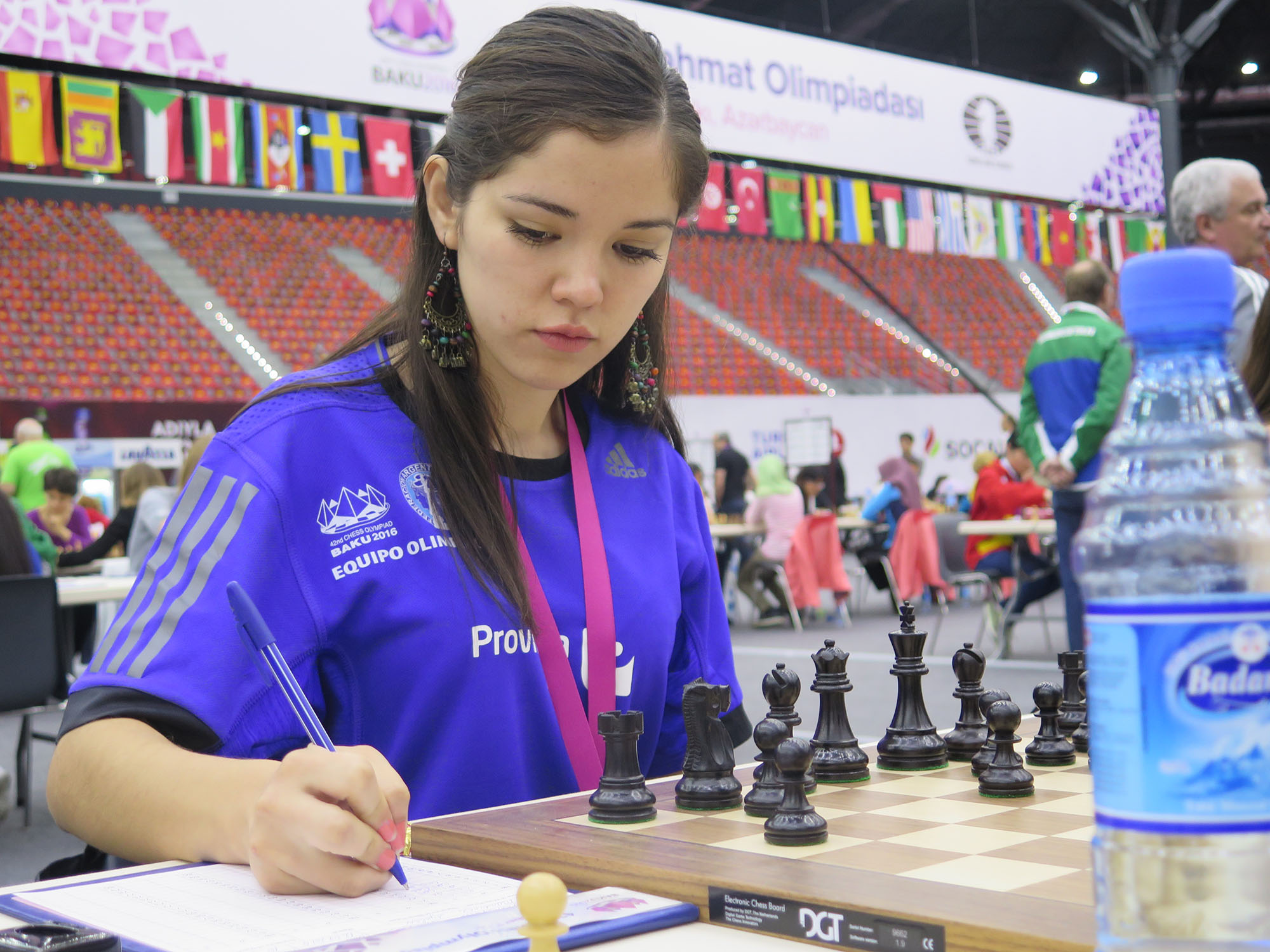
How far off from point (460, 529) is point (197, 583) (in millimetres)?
229

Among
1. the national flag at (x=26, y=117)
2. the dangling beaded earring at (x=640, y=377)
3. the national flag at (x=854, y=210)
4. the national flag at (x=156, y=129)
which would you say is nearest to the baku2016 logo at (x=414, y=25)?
the national flag at (x=156, y=129)

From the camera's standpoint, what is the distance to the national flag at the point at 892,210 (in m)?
9.62

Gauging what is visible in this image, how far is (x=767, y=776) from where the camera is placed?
0.82 meters

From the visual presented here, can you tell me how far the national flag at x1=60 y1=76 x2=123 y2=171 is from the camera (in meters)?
6.16

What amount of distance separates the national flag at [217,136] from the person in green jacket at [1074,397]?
4444 mm

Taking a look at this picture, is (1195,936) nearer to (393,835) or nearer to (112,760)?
(393,835)

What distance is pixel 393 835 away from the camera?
2.22 feet

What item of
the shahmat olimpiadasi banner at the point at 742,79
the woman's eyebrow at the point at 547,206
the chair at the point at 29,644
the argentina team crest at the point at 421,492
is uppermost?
the shahmat olimpiadasi banner at the point at 742,79

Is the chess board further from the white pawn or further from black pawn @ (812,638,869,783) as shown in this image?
the white pawn

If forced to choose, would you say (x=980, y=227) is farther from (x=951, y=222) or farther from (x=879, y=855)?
(x=879, y=855)

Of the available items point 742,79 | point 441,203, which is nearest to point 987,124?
point 742,79

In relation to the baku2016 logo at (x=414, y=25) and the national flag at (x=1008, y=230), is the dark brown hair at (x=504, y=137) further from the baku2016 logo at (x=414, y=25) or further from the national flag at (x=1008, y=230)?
the national flag at (x=1008, y=230)

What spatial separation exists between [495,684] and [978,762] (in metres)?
0.40

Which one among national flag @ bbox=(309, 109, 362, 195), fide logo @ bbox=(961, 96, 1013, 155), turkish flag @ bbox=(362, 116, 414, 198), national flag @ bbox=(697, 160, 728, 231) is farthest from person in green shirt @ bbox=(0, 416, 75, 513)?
fide logo @ bbox=(961, 96, 1013, 155)
